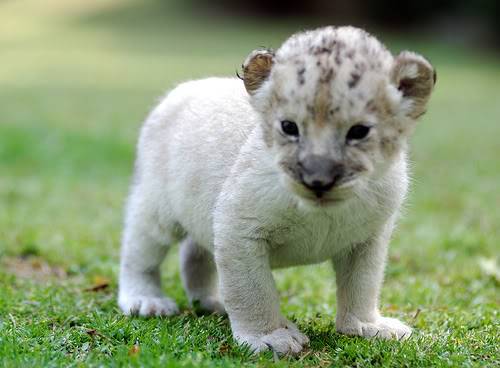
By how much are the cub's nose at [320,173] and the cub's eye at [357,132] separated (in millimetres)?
212

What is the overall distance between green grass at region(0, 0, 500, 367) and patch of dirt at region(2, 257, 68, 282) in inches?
0.9

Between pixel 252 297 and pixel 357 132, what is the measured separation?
4.77 ft

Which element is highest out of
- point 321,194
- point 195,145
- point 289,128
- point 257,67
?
point 257,67

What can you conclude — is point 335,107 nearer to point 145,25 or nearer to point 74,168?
point 74,168

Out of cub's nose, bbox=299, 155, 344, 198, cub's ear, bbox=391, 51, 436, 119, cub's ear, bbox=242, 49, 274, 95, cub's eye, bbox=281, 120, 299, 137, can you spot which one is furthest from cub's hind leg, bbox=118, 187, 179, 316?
cub's ear, bbox=391, 51, 436, 119

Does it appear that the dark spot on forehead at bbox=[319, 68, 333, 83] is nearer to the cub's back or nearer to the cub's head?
the cub's head

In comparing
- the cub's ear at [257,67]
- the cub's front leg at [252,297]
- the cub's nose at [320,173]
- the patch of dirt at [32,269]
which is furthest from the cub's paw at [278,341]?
the patch of dirt at [32,269]

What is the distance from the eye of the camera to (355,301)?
591cm

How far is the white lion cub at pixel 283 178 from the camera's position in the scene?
466 centimetres

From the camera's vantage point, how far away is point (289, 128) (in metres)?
4.82

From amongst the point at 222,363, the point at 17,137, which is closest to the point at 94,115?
the point at 17,137

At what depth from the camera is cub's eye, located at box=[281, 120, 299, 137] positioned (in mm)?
4777

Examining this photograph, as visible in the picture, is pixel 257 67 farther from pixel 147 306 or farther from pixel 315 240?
pixel 147 306

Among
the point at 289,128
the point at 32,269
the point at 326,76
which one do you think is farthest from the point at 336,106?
the point at 32,269
